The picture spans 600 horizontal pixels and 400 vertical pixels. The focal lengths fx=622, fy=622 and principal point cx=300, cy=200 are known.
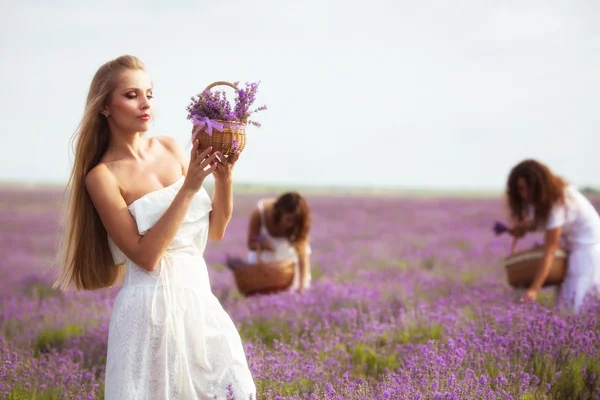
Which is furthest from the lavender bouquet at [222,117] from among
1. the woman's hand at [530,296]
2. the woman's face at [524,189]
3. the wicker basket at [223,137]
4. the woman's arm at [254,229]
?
the woman's arm at [254,229]

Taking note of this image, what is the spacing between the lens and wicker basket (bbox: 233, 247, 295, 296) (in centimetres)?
596

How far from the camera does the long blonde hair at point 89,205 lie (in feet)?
8.18

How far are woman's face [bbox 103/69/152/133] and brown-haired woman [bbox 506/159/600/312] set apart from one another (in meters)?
3.30

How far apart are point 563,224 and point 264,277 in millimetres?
2707

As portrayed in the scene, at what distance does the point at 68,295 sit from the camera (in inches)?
265

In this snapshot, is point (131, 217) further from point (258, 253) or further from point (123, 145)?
point (258, 253)

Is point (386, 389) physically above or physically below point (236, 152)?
below

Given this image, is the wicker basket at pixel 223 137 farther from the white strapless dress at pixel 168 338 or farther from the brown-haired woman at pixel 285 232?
the brown-haired woman at pixel 285 232

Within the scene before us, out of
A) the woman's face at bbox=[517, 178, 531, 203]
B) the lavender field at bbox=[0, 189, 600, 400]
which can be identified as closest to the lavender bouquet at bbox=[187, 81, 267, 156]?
the lavender field at bbox=[0, 189, 600, 400]

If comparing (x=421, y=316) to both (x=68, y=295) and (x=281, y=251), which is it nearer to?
(x=281, y=251)

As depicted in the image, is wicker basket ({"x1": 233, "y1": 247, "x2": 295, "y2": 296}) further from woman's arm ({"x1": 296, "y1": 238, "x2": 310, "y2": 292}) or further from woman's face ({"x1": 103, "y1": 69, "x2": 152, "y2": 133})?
woman's face ({"x1": 103, "y1": 69, "x2": 152, "y2": 133})

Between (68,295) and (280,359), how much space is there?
4001 mm

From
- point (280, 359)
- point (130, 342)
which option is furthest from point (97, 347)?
point (130, 342)

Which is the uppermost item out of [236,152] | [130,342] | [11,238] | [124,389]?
[236,152]
